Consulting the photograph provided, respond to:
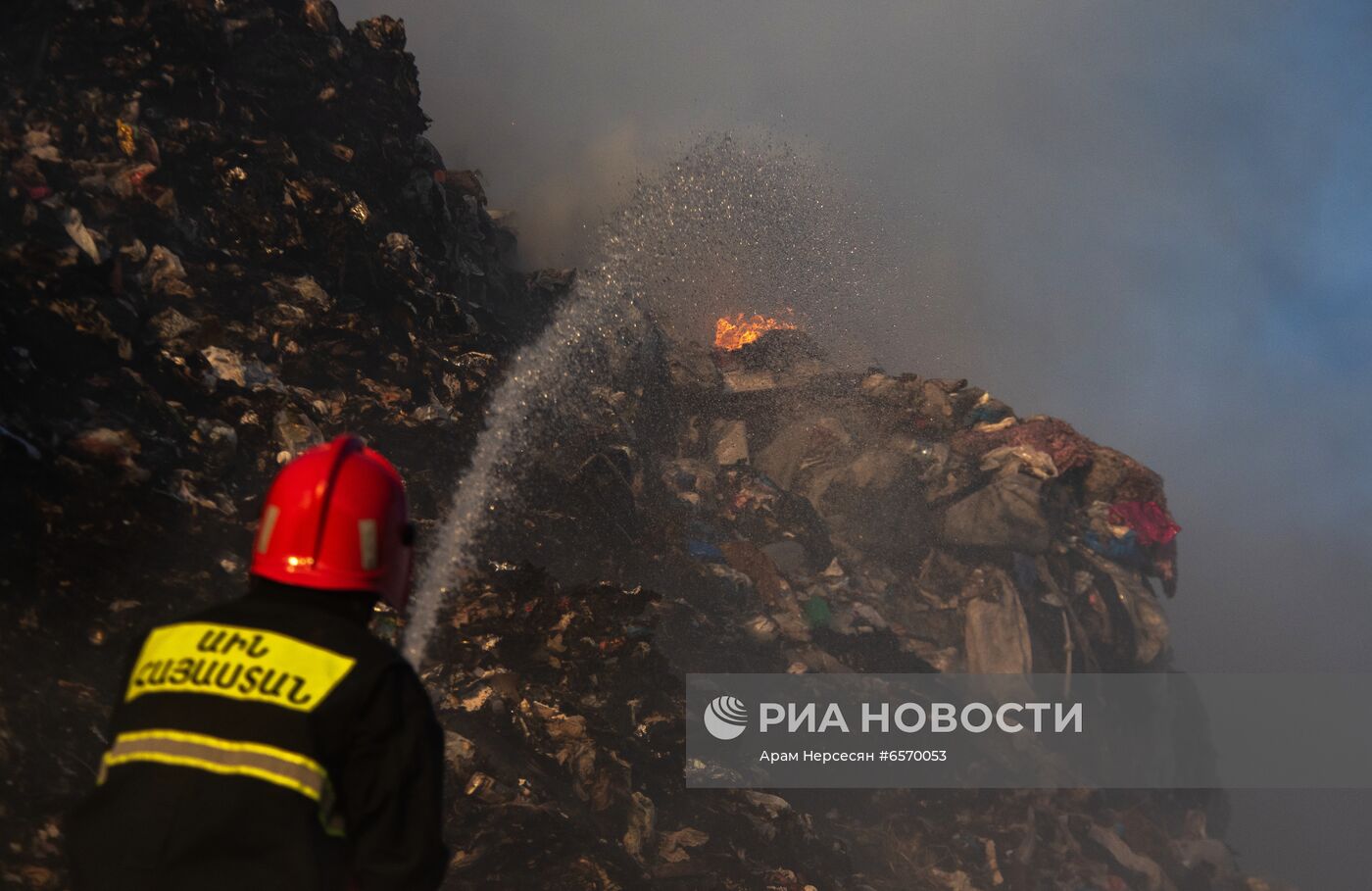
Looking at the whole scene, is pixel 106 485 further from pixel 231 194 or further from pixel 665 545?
pixel 665 545

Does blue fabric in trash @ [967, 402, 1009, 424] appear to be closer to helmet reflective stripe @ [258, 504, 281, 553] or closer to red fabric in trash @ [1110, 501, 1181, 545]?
red fabric in trash @ [1110, 501, 1181, 545]

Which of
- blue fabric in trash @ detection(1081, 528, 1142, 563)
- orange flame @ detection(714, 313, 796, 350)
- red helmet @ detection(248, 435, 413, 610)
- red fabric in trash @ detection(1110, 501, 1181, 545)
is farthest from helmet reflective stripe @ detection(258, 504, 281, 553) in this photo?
orange flame @ detection(714, 313, 796, 350)

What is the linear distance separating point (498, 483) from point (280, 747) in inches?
221

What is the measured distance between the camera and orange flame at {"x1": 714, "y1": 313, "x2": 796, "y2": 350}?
1233 centimetres

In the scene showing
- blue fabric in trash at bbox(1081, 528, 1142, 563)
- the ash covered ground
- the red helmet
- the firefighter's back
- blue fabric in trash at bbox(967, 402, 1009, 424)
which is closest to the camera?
the firefighter's back

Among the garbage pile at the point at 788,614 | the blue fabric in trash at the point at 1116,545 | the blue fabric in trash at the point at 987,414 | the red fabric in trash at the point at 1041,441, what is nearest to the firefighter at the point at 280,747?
the garbage pile at the point at 788,614

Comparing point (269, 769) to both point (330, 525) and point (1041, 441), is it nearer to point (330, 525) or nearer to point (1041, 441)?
point (330, 525)

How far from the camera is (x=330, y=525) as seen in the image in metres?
1.10

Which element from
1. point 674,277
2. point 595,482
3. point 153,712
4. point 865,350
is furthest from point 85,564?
point 865,350

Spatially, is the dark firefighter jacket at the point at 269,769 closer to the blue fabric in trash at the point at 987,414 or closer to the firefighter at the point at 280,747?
the firefighter at the point at 280,747

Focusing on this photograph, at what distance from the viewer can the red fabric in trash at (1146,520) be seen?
32.5ft

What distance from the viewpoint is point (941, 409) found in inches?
409

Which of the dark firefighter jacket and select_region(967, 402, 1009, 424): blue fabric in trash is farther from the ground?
select_region(967, 402, 1009, 424): blue fabric in trash

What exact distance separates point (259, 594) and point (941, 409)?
1003cm
